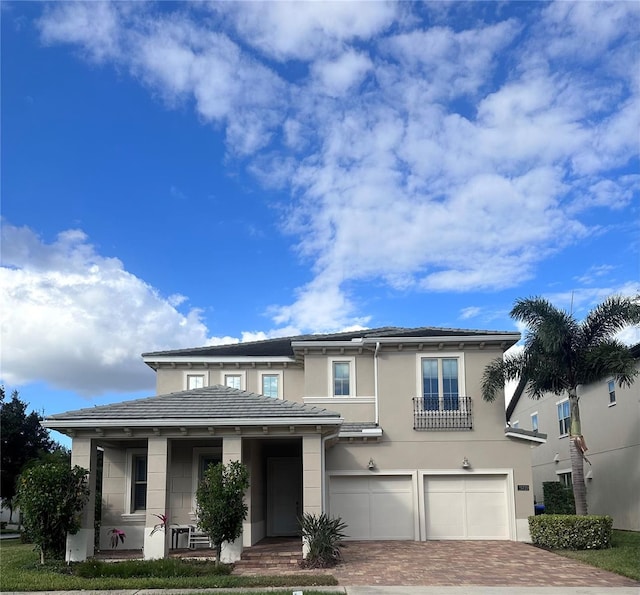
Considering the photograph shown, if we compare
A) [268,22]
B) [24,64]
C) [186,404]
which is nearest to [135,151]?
[24,64]

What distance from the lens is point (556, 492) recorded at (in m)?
22.0

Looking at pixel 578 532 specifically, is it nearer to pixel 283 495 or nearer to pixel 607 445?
pixel 607 445

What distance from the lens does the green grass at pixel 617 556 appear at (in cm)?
1336

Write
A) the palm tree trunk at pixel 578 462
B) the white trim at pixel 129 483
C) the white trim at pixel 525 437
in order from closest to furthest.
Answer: the white trim at pixel 129 483, the palm tree trunk at pixel 578 462, the white trim at pixel 525 437

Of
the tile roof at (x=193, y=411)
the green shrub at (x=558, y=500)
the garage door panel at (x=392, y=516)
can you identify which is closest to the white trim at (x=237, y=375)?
the garage door panel at (x=392, y=516)

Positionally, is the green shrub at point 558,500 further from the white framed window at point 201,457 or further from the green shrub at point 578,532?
the white framed window at point 201,457

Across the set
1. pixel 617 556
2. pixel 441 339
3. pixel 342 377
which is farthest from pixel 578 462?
pixel 342 377

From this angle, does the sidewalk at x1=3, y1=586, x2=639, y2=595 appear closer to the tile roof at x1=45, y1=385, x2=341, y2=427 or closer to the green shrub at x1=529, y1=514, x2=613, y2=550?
the tile roof at x1=45, y1=385, x2=341, y2=427

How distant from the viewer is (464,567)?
546 inches

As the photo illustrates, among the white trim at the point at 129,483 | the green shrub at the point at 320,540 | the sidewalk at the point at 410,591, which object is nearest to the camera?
the sidewalk at the point at 410,591

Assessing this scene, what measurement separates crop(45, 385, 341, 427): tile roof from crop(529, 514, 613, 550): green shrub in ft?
22.5

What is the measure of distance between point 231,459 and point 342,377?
22.1 feet

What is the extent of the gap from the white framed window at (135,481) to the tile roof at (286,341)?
4620 millimetres

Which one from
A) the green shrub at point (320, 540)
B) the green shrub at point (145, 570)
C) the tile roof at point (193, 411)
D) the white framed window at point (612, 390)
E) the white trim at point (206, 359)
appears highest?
the white trim at point (206, 359)
